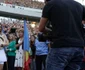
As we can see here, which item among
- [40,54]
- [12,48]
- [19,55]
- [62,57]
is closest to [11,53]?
[12,48]

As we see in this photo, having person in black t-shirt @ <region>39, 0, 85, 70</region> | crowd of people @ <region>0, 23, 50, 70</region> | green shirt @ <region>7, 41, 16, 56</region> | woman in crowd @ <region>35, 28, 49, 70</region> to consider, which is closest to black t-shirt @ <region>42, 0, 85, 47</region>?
person in black t-shirt @ <region>39, 0, 85, 70</region>

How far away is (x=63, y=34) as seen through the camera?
348 cm

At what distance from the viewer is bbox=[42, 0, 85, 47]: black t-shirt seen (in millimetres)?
3477

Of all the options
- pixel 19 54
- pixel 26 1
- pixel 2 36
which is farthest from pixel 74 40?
pixel 26 1

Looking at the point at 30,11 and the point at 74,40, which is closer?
the point at 74,40

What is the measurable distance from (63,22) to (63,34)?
5.4 inches

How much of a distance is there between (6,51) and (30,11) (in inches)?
1127

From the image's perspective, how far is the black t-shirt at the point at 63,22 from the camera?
3477 mm

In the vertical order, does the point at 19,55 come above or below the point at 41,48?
below

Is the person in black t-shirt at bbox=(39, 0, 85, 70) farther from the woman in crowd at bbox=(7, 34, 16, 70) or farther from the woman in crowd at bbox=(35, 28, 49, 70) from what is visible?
the woman in crowd at bbox=(35, 28, 49, 70)

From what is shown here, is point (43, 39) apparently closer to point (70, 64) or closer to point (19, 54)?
point (70, 64)

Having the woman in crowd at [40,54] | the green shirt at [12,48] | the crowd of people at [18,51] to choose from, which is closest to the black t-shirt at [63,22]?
the crowd of people at [18,51]

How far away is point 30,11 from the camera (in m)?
38.2

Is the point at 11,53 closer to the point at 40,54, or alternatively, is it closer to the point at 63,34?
the point at 40,54
